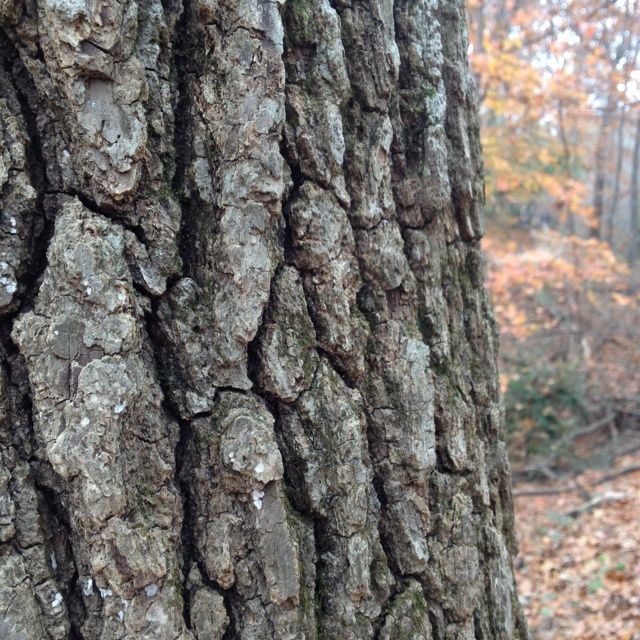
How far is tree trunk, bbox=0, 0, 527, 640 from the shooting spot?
112 centimetres

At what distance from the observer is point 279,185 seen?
49.0 inches

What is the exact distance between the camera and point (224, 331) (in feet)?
3.99

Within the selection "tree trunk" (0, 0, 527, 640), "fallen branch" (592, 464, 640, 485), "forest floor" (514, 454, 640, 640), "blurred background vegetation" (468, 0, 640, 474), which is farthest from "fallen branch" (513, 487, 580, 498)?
"tree trunk" (0, 0, 527, 640)

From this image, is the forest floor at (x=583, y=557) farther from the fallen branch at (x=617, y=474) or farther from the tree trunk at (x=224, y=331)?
the tree trunk at (x=224, y=331)

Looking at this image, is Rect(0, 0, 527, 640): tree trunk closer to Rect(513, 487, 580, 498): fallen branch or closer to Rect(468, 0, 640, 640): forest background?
Rect(468, 0, 640, 640): forest background

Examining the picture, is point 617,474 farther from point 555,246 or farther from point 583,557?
point 555,246

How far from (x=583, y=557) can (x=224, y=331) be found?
5.57 m

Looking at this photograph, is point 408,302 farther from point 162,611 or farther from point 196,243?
point 162,611

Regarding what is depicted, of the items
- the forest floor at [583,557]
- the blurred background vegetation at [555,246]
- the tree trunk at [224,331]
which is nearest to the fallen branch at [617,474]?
the forest floor at [583,557]

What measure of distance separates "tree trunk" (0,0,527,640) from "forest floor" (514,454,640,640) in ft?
7.96

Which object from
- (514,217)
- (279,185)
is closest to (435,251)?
(279,185)

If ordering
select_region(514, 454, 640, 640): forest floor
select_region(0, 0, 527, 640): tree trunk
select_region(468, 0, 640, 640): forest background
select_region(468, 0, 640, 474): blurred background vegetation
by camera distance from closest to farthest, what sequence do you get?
1. select_region(0, 0, 527, 640): tree trunk
2. select_region(514, 454, 640, 640): forest floor
3. select_region(468, 0, 640, 640): forest background
4. select_region(468, 0, 640, 474): blurred background vegetation

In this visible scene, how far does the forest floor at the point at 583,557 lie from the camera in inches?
171

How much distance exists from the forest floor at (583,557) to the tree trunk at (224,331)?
95.5 inches
